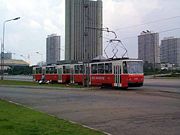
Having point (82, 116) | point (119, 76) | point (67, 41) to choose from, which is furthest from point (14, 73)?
point (82, 116)

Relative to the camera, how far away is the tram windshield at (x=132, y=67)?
3978 cm

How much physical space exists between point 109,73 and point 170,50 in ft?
261

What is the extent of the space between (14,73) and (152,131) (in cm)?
14965

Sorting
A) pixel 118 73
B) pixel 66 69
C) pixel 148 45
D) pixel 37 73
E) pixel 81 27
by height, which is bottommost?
pixel 118 73

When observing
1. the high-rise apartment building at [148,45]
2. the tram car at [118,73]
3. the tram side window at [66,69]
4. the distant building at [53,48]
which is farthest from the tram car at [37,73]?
the distant building at [53,48]

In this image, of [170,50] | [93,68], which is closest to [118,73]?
[93,68]

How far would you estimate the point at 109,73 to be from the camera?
42156 millimetres

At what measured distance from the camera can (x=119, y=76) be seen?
40531 mm

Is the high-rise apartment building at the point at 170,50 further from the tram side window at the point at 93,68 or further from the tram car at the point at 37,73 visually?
the tram side window at the point at 93,68

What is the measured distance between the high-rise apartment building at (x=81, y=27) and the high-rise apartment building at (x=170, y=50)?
1932 inches

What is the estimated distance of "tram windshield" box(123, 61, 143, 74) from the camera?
131 ft

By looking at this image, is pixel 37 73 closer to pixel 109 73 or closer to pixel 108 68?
pixel 108 68

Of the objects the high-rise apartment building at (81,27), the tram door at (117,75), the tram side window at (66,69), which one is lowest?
the tram door at (117,75)

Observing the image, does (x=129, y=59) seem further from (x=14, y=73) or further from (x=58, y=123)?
(x=14, y=73)
